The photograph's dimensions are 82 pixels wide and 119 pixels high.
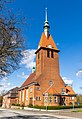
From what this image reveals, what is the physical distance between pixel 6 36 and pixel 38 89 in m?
39.3

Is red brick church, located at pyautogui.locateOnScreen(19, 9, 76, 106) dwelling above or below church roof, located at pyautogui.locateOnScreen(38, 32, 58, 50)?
below

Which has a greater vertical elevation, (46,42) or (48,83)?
(46,42)

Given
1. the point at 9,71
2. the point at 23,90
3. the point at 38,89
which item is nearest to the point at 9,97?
the point at 23,90

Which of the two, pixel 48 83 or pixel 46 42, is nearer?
pixel 48 83

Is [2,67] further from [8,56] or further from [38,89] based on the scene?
[38,89]

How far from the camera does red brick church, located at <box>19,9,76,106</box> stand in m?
52.3

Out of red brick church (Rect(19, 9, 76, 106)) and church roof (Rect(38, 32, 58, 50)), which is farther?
church roof (Rect(38, 32, 58, 50))

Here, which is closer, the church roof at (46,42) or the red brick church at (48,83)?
the red brick church at (48,83)

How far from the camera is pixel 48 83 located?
54.9 m

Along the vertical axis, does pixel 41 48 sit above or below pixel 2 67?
above

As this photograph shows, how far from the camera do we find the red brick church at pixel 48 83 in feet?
172

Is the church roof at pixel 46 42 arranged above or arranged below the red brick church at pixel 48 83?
above

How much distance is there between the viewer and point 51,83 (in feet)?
182

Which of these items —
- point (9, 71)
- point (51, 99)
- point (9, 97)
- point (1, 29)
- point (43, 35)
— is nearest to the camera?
point (1, 29)
